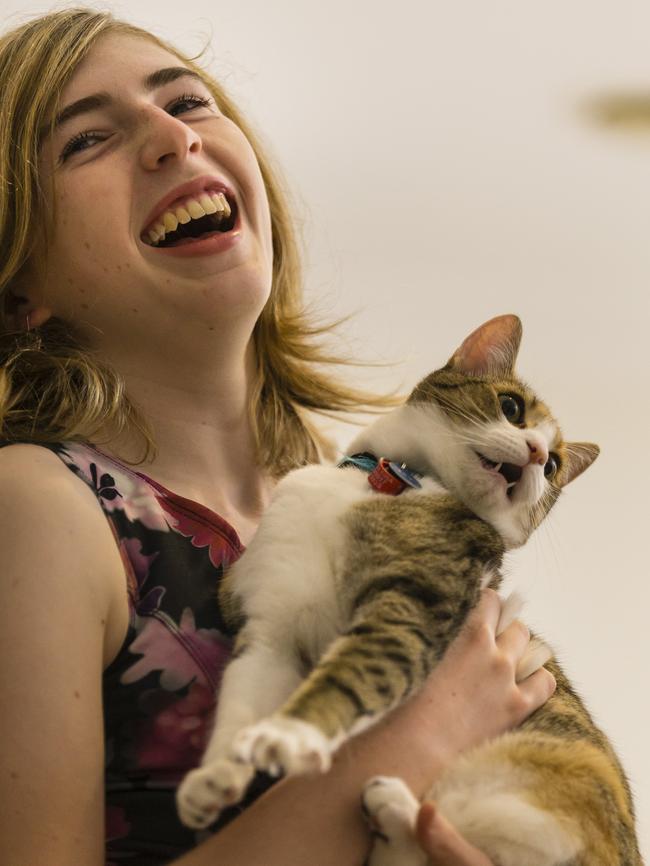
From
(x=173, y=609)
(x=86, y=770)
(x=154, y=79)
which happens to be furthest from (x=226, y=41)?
(x=86, y=770)

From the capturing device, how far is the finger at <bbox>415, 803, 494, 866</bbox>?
53.2 inches

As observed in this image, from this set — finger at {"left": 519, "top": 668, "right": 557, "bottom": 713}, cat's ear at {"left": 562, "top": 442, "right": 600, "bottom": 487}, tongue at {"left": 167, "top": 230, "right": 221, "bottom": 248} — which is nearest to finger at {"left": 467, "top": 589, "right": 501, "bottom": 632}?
finger at {"left": 519, "top": 668, "right": 557, "bottom": 713}

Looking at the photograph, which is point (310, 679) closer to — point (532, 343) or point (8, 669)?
point (8, 669)

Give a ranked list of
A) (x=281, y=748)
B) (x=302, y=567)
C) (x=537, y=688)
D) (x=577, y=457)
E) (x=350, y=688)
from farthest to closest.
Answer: (x=577, y=457), (x=537, y=688), (x=302, y=567), (x=350, y=688), (x=281, y=748)

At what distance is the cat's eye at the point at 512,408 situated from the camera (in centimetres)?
193

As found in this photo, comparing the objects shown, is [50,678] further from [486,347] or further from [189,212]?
[486,347]

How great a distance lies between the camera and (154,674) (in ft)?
5.24

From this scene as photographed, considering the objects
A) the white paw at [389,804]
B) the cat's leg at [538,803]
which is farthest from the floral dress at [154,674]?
the cat's leg at [538,803]

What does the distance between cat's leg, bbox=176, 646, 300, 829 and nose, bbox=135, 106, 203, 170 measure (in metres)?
0.89

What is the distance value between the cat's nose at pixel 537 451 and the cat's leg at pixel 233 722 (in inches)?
23.1

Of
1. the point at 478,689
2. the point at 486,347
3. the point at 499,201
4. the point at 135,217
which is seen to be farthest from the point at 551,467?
the point at 499,201

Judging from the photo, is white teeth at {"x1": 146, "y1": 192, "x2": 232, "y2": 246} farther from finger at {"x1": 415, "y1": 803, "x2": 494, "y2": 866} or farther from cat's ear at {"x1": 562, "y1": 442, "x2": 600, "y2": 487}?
finger at {"x1": 415, "y1": 803, "x2": 494, "y2": 866}

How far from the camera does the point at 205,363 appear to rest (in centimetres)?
198

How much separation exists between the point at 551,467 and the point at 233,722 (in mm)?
851
